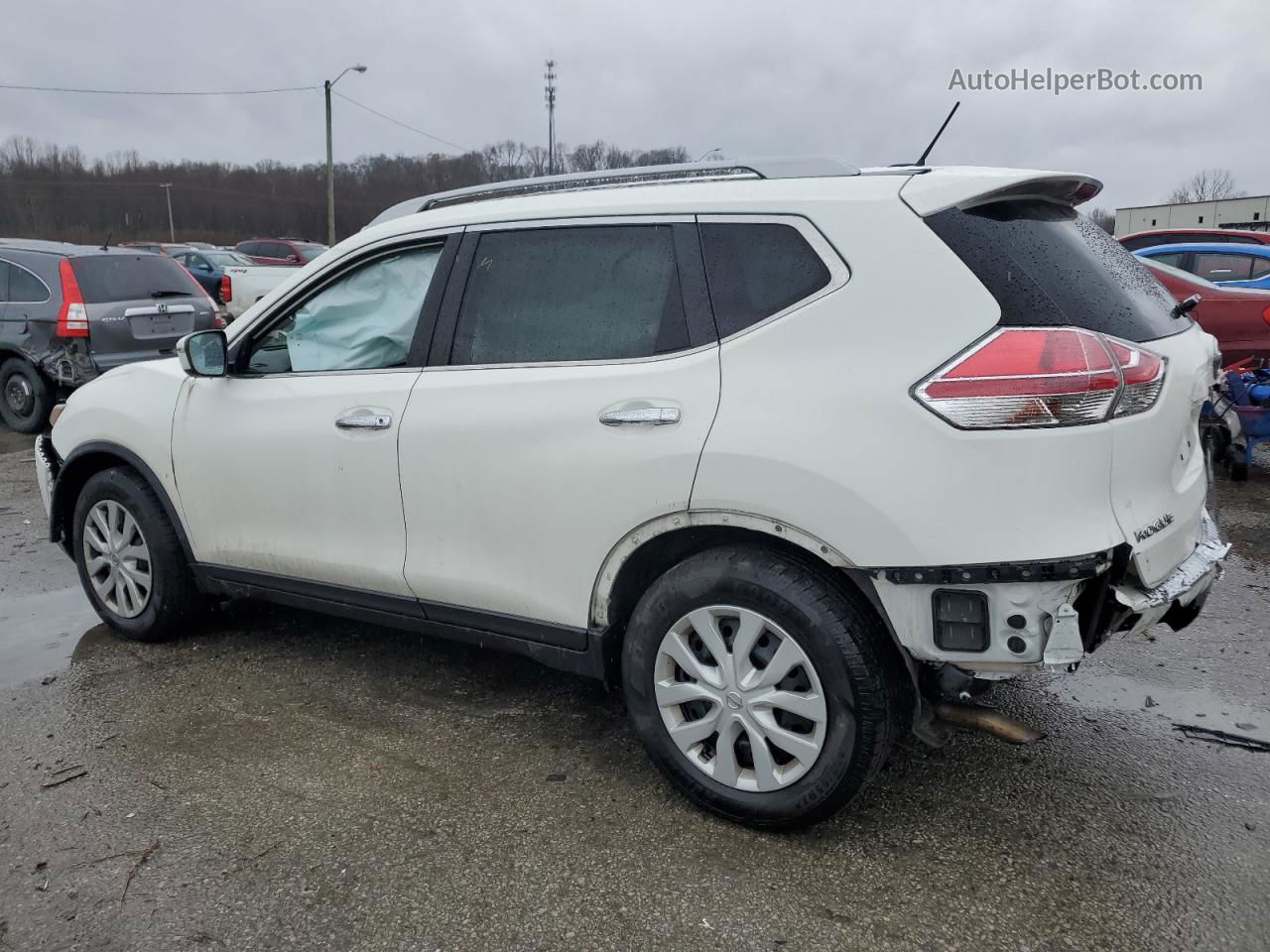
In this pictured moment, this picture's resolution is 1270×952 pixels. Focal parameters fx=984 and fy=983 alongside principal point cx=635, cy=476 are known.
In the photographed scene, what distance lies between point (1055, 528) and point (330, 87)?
36.3m

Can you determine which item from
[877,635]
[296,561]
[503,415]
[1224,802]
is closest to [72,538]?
[296,561]

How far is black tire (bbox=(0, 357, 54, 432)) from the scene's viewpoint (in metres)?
9.36

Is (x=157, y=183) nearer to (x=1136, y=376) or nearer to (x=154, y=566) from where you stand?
(x=154, y=566)

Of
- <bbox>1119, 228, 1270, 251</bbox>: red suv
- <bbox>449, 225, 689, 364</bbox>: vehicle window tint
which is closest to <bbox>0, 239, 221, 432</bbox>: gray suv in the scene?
<bbox>449, 225, 689, 364</bbox>: vehicle window tint

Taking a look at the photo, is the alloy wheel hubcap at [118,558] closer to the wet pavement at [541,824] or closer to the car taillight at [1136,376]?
the wet pavement at [541,824]

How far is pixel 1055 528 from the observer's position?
2.32m

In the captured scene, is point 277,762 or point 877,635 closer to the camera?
point 877,635

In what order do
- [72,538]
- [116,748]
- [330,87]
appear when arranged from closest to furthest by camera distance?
[116,748] → [72,538] → [330,87]

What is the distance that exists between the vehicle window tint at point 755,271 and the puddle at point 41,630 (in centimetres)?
321

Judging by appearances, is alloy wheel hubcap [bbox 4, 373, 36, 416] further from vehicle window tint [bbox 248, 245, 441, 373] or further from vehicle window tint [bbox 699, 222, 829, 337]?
vehicle window tint [bbox 699, 222, 829, 337]

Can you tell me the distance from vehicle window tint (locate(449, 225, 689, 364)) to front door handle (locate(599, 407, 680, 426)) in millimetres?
195

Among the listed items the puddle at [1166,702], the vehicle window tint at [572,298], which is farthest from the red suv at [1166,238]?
the vehicle window tint at [572,298]

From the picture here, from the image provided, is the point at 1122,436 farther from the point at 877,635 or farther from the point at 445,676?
the point at 445,676

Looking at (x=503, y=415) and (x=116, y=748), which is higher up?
(x=503, y=415)
